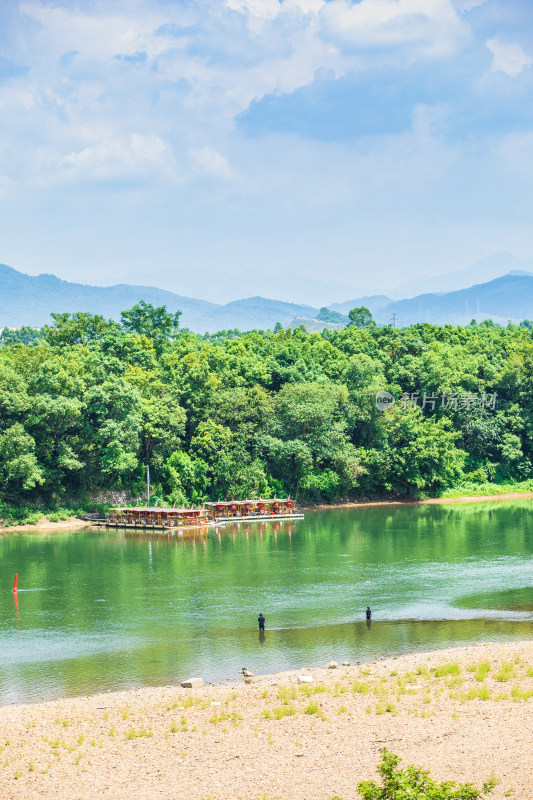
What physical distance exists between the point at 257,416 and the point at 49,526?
19.9 meters

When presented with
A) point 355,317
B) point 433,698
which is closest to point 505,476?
point 433,698

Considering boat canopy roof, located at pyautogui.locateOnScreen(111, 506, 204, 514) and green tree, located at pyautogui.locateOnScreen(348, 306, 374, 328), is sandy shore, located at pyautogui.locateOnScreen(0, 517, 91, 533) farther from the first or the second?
green tree, located at pyautogui.locateOnScreen(348, 306, 374, 328)

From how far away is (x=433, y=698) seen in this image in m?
21.0

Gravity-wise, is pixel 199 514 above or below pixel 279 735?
above

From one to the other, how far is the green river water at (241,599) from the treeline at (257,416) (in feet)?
26.2

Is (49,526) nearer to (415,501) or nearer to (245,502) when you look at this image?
(245,502)

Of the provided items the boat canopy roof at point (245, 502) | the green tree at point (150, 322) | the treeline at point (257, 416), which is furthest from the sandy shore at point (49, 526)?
the green tree at point (150, 322)

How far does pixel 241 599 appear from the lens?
35312 millimetres

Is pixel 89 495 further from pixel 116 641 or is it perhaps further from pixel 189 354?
pixel 116 641

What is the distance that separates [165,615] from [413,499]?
42570 millimetres

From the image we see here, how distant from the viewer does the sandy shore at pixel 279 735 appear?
16.4 metres

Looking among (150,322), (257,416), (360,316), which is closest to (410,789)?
(257,416)

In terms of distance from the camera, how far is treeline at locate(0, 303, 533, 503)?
60.1 meters

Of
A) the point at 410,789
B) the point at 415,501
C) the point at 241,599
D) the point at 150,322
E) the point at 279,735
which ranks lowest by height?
the point at 279,735
